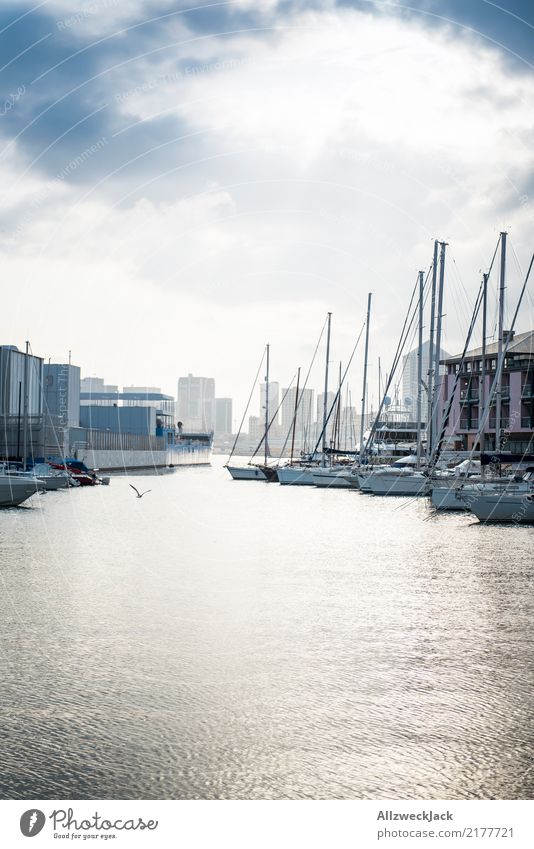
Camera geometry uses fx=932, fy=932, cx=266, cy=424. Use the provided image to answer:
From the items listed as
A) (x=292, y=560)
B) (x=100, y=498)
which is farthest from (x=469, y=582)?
(x=100, y=498)

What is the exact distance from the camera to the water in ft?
29.5

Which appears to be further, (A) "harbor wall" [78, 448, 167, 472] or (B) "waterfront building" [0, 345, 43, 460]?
(A) "harbor wall" [78, 448, 167, 472]

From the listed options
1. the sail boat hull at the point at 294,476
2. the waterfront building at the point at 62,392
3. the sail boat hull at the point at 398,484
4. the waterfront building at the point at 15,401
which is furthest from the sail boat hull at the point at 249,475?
the sail boat hull at the point at 398,484

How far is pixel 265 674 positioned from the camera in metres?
13.2

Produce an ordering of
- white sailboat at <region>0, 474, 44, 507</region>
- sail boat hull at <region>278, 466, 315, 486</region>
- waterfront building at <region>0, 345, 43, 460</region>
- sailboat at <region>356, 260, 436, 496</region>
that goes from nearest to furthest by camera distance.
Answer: white sailboat at <region>0, 474, 44, 507</region> < sailboat at <region>356, 260, 436, 496</region> < sail boat hull at <region>278, 466, 315, 486</region> < waterfront building at <region>0, 345, 43, 460</region>

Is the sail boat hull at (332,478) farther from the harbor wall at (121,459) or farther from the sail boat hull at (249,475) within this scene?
the harbor wall at (121,459)

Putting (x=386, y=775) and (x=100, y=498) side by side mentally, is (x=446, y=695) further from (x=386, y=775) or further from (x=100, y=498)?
(x=100, y=498)

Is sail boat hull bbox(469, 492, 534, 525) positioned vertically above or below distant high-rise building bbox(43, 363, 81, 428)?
below

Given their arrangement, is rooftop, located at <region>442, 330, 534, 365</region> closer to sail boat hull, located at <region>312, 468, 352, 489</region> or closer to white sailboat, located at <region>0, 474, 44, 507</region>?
sail boat hull, located at <region>312, 468, 352, 489</region>

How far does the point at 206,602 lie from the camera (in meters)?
19.7

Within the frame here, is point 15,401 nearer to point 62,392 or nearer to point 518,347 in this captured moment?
point 62,392

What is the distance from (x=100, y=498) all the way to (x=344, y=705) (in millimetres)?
53368

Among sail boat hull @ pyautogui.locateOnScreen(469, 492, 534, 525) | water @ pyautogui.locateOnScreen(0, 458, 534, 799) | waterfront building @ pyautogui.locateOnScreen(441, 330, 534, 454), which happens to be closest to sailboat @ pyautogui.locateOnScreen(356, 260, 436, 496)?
sail boat hull @ pyautogui.locateOnScreen(469, 492, 534, 525)

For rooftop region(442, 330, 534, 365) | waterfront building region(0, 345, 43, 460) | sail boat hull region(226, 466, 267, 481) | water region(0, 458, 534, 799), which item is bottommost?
sail boat hull region(226, 466, 267, 481)
